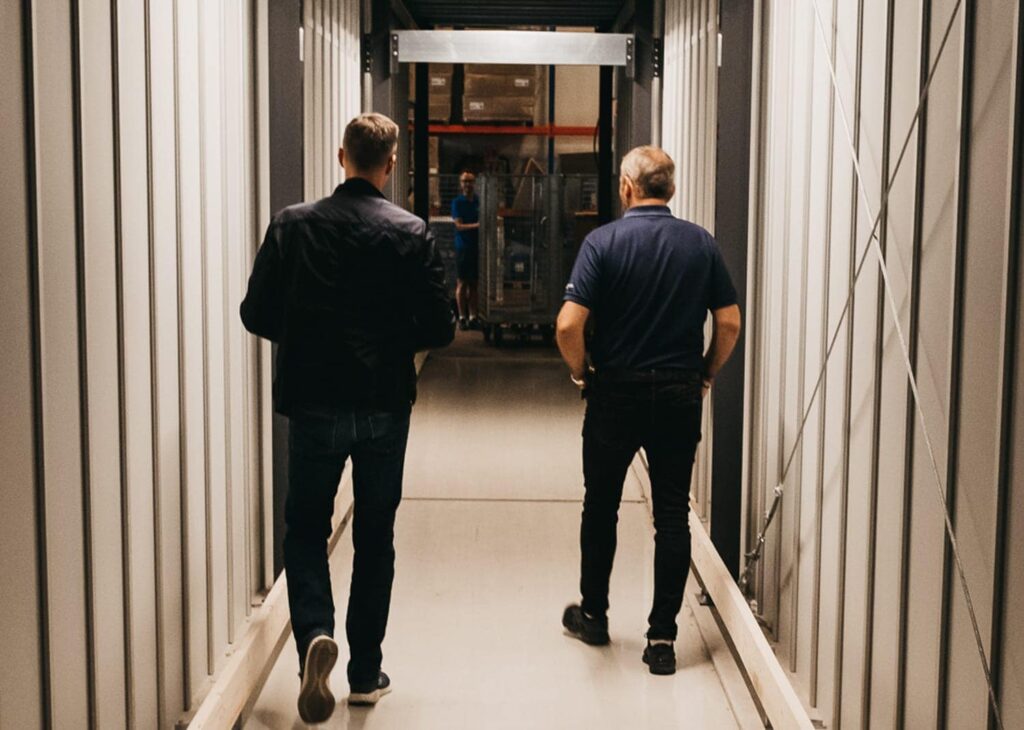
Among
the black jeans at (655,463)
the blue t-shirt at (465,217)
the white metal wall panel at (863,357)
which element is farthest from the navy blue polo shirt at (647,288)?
the blue t-shirt at (465,217)

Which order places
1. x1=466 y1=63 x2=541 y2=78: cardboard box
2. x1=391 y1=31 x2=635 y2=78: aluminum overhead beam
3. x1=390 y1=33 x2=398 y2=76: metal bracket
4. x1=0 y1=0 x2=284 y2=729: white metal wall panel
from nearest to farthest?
x1=0 y1=0 x2=284 y2=729: white metal wall panel → x1=391 y1=31 x2=635 y2=78: aluminum overhead beam → x1=390 y1=33 x2=398 y2=76: metal bracket → x1=466 y1=63 x2=541 y2=78: cardboard box

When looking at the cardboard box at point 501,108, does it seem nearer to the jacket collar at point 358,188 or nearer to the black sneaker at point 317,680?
the jacket collar at point 358,188

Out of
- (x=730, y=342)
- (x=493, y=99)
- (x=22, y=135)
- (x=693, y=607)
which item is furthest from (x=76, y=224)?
(x=493, y=99)

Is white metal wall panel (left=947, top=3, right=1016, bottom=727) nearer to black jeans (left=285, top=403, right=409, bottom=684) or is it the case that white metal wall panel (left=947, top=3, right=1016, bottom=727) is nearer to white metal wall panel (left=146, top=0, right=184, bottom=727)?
black jeans (left=285, top=403, right=409, bottom=684)

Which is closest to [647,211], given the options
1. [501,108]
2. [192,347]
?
[192,347]

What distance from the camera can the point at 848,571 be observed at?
11.0ft

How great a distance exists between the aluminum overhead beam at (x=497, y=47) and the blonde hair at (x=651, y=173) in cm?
218

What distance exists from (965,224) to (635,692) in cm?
224

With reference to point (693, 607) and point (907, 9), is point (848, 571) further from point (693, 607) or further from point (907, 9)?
point (693, 607)

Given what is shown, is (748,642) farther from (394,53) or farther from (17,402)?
(394,53)

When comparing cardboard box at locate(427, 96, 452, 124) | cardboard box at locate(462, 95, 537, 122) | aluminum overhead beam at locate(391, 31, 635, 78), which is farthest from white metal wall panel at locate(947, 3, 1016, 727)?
cardboard box at locate(427, 96, 452, 124)

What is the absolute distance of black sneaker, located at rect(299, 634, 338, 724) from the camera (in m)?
3.67

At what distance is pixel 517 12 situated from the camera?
10234mm

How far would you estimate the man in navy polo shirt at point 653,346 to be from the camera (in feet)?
13.7
